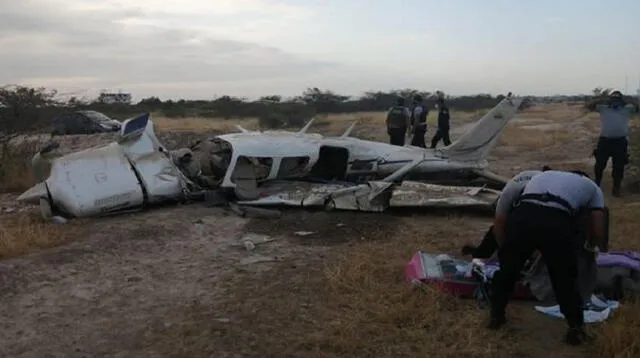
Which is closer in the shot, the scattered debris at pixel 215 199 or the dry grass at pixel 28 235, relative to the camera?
the dry grass at pixel 28 235

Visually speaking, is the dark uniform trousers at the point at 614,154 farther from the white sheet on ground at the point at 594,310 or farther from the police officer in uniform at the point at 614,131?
the white sheet on ground at the point at 594,310

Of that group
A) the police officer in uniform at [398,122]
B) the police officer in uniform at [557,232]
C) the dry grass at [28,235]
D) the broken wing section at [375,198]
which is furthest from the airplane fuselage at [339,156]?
the police officer in uniform at [557,232]

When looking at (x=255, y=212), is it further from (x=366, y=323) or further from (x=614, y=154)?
(x=614, y=154)

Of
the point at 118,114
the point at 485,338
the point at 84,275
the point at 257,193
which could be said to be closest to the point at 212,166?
the point at 257,193

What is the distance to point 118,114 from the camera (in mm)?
50406

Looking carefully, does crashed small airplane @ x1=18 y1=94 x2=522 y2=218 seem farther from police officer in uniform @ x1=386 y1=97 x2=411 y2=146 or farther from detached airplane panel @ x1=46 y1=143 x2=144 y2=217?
police officer in uniform @ x1=386 y1=97 x2=411 y2=146

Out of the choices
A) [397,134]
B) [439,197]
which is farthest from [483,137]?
[397,134]

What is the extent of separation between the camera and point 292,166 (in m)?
10.5

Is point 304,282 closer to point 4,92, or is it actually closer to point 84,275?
point 84,275

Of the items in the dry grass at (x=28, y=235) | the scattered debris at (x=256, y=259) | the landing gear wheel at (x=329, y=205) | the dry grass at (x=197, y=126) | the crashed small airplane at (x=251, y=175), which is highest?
the crashed small airplane at (x=251, y=175)

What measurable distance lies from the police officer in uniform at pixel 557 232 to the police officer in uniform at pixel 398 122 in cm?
1059

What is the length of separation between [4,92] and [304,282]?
11.1 metres

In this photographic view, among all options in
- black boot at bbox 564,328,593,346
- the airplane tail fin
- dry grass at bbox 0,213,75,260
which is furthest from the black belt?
the airplane tail fin

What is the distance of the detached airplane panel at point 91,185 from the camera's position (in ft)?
29.8
